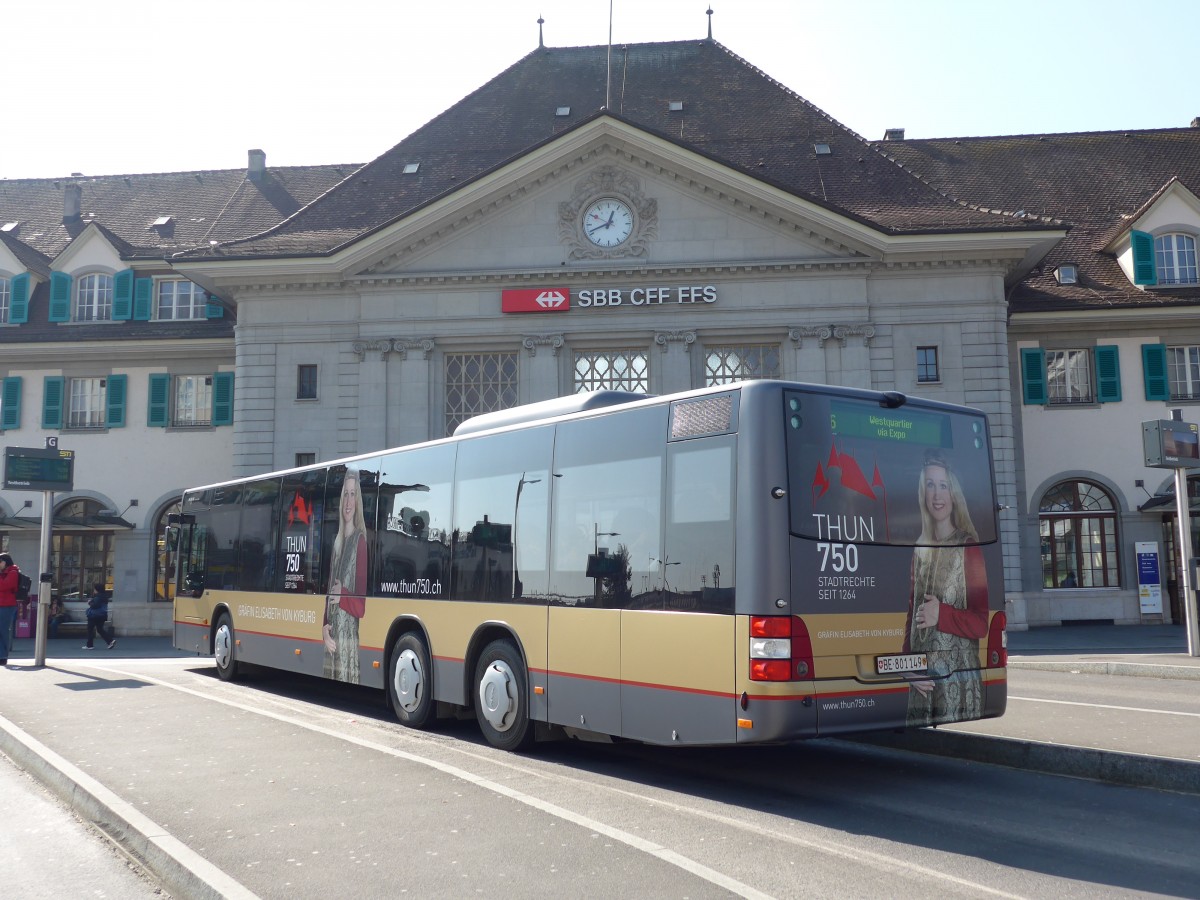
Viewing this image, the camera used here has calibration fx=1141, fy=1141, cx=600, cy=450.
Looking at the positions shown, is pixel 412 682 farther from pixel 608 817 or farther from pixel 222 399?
pixel 222 399

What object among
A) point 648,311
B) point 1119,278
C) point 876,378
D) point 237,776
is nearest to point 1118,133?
point 1119,278

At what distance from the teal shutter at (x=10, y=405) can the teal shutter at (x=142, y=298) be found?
404cm

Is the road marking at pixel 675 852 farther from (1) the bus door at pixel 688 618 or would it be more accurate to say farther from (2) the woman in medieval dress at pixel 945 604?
(2) the woman in medieval dress at pixel 945 604

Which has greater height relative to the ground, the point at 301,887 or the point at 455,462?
the point at 455,462

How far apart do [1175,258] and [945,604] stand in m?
28.2

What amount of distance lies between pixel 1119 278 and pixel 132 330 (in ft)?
95.8

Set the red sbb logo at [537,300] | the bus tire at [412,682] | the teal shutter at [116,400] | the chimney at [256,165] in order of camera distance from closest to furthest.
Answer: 1. the bus tire at [412,682]
2. the red sbb logo at [537,300]
3. the teal shutter at [116,400]
4. the chimney at [256,165]

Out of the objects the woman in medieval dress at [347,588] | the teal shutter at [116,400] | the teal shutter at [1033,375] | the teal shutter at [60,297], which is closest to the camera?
the woman in medieval dress at [347,588]

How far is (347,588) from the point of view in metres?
13.5

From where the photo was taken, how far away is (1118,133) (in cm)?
3897

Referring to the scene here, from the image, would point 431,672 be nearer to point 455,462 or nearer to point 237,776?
point 455,462

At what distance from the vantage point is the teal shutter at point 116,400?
34094 millimetres

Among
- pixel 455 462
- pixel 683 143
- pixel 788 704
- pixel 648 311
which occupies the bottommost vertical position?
pixel 788 704

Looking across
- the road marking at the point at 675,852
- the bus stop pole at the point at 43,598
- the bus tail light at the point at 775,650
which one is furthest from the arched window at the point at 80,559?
the bus tail light at the point at 775,650
